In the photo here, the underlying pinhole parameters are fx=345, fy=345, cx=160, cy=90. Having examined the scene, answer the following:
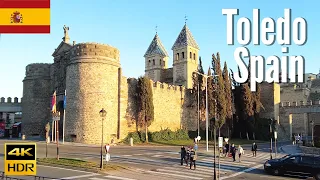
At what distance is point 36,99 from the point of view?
53.2 metres

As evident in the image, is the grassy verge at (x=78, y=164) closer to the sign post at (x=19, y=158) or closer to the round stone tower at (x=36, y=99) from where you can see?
the sign post at (x=19, y=158)

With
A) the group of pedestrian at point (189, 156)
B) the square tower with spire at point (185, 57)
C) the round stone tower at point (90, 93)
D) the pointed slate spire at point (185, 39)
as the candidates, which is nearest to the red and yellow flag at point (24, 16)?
the group of pedestrian at point (189, 156)

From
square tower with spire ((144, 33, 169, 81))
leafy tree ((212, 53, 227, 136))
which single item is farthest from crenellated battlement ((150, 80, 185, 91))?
square tower with spire ((144, 33, 169, 81))

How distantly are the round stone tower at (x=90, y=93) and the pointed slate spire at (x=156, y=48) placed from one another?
162 feet

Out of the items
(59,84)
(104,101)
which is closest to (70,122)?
(104,101)

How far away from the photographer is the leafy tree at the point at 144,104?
47.4 m

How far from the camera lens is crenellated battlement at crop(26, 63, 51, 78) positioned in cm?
5441

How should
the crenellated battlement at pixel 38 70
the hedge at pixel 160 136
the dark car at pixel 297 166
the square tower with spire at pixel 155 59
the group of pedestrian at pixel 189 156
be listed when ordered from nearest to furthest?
1. the dark car at pixel 297 166
2. the group of pedestrian at pixel 189 156
3. the hedge at pixel 160 136
4. the crenellated battlement at pixel 38 70
5. the square tower with spire at pixel 155 59

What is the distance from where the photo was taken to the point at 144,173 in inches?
823

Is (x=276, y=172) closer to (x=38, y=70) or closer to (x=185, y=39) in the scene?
(x=38, y=70)

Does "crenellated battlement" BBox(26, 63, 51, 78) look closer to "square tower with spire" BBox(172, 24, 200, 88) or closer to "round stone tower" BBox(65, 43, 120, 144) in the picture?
"round stone tower" BBox(65, 43, 120, 144)

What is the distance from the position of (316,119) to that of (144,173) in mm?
70479

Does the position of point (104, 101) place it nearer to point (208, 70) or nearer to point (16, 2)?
point (208, 70)

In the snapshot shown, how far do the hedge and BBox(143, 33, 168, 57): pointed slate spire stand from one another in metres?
40.1
